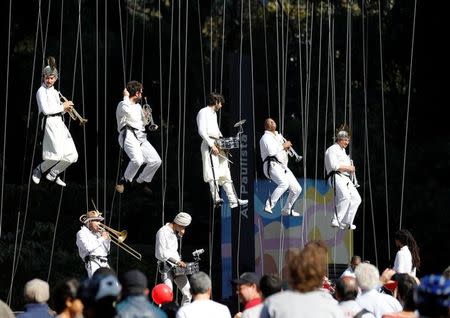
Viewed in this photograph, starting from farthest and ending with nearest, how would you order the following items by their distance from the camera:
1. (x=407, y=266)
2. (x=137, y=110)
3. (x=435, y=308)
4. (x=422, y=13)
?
(x=422, y=13) < (x=137, y=110) < (x=407, y=266) < (x=435, y=308)

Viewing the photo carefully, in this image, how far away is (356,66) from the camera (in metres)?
32.1

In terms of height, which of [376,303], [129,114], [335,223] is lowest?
[335,223]

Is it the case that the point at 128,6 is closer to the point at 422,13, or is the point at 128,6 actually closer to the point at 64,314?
the point at 422,13

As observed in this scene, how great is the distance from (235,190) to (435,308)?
555 inches

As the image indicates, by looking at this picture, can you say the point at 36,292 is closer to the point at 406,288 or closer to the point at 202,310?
the point at 202,310

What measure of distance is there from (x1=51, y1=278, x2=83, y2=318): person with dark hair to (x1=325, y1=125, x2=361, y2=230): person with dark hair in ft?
41.9

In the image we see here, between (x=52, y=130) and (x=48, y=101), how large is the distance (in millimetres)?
477

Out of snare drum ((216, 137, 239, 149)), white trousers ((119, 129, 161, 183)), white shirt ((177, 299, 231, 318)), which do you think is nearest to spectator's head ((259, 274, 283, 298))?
white shirt ((177, 299, 231, 318))

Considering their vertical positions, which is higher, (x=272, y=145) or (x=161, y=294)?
(x=272, y=145)

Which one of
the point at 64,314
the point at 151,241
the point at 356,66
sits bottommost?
the point at 151,241

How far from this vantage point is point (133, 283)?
9.84 m

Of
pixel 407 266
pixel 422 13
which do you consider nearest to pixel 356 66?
pixel 422 13

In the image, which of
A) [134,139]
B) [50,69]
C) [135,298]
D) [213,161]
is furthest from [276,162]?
[135,298]

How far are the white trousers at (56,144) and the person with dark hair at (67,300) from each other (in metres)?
10.8
